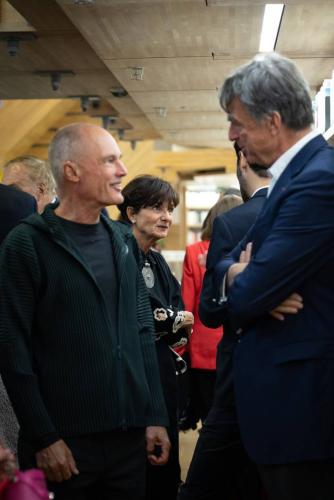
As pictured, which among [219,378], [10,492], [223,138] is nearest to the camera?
[10,492]

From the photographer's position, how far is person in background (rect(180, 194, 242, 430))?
4434 millimetres

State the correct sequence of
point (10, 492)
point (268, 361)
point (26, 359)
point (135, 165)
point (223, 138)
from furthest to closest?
1. point (135, 165)
2. point (223, 138)
3. point (26, 359)
4. point (268, 361)
5. point (10, 492)

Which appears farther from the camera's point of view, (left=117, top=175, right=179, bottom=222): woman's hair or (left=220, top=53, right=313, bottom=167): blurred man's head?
(left=117, top=175, right=179, bottom=222): woman's hair

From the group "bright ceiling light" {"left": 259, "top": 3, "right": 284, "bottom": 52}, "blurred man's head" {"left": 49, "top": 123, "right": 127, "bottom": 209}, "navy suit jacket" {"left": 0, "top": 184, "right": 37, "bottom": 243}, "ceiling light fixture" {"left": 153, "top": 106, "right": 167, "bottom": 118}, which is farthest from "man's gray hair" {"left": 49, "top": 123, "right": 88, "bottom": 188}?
"ceiling light fixture" {"left": 153, "top": 106, "right": 167, "bottom": 118}

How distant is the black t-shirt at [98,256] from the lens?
7.34 feet

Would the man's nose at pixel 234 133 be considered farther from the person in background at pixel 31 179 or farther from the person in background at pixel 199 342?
the person in background at pixel 31 179

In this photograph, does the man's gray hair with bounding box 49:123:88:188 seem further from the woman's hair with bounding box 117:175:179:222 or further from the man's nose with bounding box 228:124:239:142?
the woman's hair with bounding box 117:175:179:222

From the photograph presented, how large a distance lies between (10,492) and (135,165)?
13223mm

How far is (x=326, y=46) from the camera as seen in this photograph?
190 inches

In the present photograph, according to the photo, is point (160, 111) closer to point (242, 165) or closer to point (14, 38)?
point (14, 38)

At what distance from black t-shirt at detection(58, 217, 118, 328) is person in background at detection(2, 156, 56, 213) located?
2.15m

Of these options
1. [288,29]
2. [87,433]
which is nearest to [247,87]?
[87,433]

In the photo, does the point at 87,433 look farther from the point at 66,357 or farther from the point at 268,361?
the point at 268,361

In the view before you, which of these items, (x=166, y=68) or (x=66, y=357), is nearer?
(x=66, y=357)
